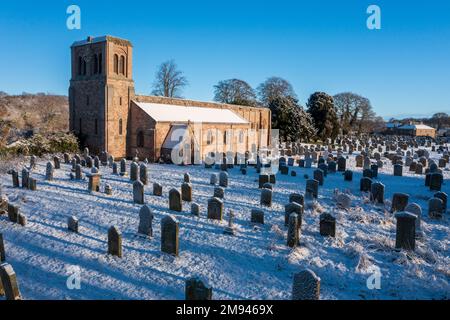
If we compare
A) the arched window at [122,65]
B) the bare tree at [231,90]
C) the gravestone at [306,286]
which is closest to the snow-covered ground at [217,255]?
the gravestone at [306,286]

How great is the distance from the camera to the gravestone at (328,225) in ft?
29.0

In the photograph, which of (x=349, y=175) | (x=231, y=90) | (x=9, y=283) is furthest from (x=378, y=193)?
(x=231, y=90)

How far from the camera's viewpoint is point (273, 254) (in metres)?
7.70

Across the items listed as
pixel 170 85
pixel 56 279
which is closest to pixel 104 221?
pixel 56 279

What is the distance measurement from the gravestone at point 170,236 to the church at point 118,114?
56.2ft

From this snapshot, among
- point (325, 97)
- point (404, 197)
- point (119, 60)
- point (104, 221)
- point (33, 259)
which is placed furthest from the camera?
point (325, 97)

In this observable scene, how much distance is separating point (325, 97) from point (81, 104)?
39.4 m

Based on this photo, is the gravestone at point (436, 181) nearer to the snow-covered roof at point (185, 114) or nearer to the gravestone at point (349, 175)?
the gravestone at point (349, 175)

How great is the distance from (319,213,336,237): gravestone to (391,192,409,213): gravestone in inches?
159

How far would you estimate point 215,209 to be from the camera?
393 inches

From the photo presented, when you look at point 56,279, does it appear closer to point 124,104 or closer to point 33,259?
point 33,259

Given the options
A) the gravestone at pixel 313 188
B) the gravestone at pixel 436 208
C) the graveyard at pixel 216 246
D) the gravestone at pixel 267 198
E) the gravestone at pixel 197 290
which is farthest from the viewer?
the gravestone at pixel 313 188

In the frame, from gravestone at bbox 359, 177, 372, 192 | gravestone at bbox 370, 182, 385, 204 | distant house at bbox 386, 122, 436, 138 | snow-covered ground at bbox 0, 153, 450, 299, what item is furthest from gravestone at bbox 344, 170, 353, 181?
distant house at bbox 386, 122, 436, 138

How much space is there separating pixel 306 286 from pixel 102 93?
918 inches
